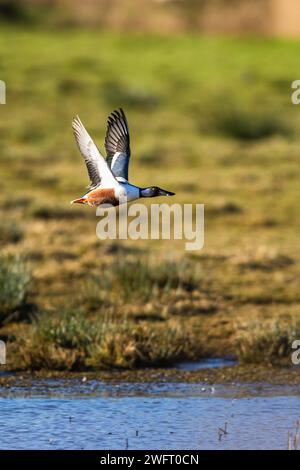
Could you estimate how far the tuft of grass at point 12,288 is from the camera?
10.9 m

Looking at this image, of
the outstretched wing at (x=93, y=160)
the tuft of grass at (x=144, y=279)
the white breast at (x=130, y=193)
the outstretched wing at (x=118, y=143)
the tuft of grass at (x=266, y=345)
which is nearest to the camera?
the white breast at (x=130, y=193)

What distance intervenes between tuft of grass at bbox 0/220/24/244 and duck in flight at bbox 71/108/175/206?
6.92 m

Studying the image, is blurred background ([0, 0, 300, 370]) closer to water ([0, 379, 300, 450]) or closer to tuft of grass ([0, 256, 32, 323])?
tuft of grass ([0, 256, 32, 323])

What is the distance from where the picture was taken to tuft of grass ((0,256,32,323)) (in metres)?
10.9

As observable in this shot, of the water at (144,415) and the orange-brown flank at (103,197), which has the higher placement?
the orange-brown flank at (103,197)

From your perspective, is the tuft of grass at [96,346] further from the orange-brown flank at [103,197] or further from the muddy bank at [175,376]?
the orange-brown flank at [103,197]

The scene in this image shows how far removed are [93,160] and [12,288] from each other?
12.6ft

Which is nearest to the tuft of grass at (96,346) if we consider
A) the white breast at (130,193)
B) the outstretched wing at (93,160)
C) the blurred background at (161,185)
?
the blurred background at (161,185)

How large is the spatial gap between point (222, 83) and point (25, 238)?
21.1m

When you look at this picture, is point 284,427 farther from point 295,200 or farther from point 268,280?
point 295,200

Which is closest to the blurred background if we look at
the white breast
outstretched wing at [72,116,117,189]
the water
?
the water

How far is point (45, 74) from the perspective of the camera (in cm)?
3522

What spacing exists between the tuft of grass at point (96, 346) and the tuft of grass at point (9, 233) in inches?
205

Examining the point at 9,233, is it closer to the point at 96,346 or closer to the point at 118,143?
the point at 96,346
